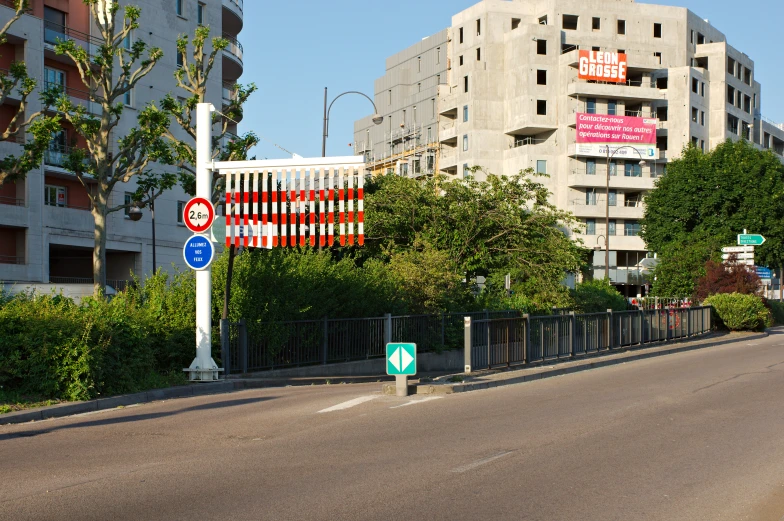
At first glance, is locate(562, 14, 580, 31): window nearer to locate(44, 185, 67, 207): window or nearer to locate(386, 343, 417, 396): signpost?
locate(44, 185, 67, 207): window

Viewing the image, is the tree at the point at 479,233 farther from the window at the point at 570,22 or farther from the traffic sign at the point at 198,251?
the window at the point at 570,22

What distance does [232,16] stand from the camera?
57.9 metres

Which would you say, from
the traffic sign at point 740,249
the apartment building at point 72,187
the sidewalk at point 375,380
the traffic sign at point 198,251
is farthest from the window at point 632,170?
the traffic sign at point 198,251

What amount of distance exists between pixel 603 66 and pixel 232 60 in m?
36.4

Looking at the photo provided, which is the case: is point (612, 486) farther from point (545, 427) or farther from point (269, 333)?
point (269, 333)

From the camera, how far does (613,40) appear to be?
81375 mm

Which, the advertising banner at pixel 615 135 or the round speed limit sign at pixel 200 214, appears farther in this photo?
the advertising banner at pixel 615 135

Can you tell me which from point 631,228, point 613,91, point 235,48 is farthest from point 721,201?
point 235,48

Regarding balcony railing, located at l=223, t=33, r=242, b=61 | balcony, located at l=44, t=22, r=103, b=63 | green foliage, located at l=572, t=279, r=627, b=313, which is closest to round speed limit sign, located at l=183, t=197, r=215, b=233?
green foliage, located at l=572, t=279, r=627, b=313

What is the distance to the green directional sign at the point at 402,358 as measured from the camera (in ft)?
49.6

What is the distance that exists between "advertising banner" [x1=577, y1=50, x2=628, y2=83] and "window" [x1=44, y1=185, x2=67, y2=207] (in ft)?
157

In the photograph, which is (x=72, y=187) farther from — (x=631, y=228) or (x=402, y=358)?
(x=631, y=228)

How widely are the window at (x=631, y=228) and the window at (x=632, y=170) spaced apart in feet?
15.0

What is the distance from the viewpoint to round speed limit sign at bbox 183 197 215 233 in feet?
57.8
